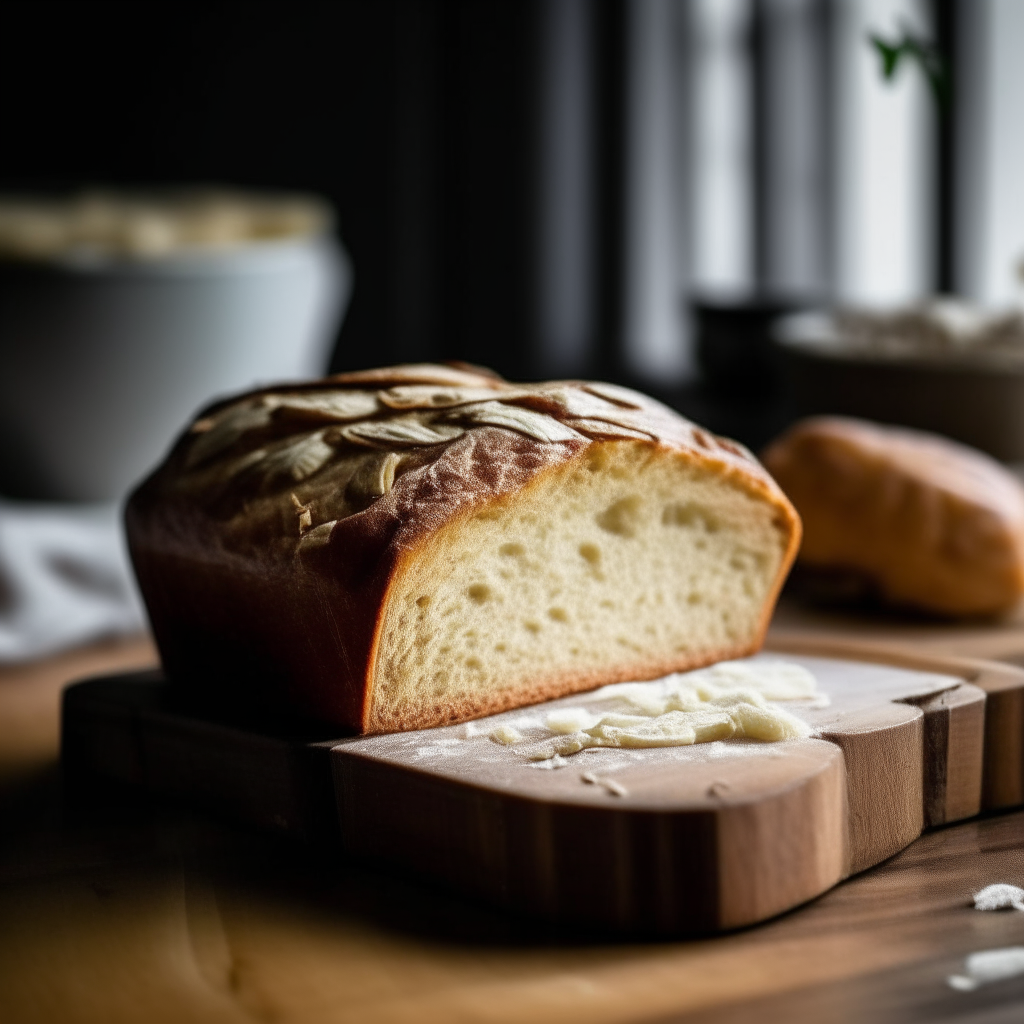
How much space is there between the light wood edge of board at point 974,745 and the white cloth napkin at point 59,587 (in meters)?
0.86

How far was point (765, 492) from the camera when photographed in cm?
104

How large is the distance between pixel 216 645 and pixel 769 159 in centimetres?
324

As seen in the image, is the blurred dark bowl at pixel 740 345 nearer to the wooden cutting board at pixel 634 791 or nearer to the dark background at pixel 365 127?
the wooden cutting board at pixel 634 791

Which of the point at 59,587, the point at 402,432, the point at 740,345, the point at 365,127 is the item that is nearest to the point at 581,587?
the point at 402,432

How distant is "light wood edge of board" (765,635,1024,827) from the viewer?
93 centimetres

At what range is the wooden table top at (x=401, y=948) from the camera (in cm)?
68

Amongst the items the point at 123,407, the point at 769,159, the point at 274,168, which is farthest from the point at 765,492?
the point at 274,168

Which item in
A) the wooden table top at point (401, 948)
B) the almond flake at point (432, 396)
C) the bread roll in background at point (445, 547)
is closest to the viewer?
the wooden table top at point (401, 948)

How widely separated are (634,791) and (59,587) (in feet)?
3.05

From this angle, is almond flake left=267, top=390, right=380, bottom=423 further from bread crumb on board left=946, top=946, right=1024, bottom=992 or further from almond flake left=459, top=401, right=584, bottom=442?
bread crumb on board left=946, top=946, right=1024, bottom=992

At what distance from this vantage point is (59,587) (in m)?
1.51

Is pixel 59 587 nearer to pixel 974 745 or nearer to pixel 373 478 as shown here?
pixel 373 478

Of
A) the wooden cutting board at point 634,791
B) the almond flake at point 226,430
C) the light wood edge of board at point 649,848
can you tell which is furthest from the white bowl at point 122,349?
the light wood edge of board at point 649,848

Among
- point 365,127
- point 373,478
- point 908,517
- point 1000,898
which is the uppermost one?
point 365,127
